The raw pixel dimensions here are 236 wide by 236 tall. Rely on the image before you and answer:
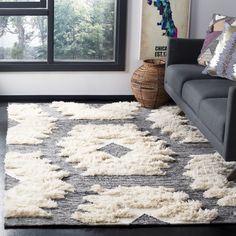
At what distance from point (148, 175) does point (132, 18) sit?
2058 millimetres

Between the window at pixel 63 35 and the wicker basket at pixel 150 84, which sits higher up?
the window at pixel 63 35

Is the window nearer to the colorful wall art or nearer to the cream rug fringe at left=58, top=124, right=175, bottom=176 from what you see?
the colorful wall art

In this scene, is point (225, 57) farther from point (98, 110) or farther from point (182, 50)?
point (98, 110)

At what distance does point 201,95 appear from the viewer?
3682 millimetres

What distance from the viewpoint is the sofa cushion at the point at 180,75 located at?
416cm

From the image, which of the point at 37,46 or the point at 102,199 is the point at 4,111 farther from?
the point at 102,199

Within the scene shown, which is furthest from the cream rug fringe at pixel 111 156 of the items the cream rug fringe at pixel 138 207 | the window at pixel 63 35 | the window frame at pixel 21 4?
the window frame at pixel 21 4

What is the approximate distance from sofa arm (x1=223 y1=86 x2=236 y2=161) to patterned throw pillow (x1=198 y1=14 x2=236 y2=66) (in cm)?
134

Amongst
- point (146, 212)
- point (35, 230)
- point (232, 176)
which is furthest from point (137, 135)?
point (35, 230)

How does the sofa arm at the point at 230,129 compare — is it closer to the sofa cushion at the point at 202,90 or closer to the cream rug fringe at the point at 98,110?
the sofa cushion at the point at 202,90

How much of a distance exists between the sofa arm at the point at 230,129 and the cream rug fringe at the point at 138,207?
0.33 m

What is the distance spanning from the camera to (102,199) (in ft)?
9.94

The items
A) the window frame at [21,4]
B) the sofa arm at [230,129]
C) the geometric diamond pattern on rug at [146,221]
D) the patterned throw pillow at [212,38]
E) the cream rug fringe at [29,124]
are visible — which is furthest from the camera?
the window frame at [21,4]

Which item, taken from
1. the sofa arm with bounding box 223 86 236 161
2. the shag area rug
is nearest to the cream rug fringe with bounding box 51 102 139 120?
the shag area rug
